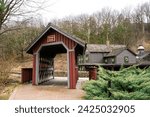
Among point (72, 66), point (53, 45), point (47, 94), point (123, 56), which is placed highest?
point (53, 45)

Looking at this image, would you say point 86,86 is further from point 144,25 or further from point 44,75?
point 144,25

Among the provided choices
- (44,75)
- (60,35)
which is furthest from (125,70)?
(44,75)

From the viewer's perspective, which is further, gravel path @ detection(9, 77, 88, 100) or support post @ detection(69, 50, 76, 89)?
support post @ detection(69, 50, 76, 89)

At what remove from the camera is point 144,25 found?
235ft

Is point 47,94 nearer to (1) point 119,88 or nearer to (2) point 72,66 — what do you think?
(2) point 72,66

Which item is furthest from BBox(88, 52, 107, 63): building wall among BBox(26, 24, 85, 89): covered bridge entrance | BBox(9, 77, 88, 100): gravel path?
BBox(9, 77, 88, 100): gravel path

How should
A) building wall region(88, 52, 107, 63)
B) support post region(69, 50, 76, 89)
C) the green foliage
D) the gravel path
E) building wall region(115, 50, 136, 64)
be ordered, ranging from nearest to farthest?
the green foliage < the gravel path < support post region(69, 50, 76, 89) < building wall region(115, 50, 136, 64) < building wall region(88, 52, 107, 63)

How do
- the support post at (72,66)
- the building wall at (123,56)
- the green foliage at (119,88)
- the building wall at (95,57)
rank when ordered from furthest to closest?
1. the building wall at (95,57)
2. the building wall at (123,56)
3. the support post at (72,66)
4. the green foliage at (119,88)

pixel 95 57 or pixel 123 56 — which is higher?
pixel 123 56

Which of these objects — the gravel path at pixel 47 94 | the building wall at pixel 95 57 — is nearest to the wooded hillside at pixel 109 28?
the building wall at pixel 95 57

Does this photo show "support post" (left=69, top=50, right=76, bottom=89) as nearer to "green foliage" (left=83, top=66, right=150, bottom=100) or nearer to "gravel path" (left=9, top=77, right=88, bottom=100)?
"gravel path" (left=9, top=77, right=88, bottom=100)

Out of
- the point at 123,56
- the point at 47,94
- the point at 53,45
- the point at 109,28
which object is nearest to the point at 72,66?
the point at 53,45

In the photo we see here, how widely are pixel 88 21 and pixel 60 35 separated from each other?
37.0m

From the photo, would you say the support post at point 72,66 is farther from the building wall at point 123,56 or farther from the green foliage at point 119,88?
the building wall at point 123,56
